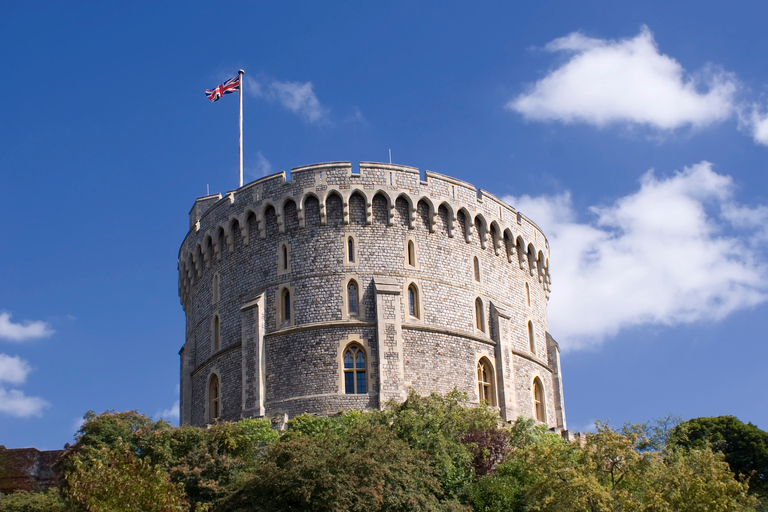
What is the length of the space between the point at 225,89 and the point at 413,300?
1523 cm

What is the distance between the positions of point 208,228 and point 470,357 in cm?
1296

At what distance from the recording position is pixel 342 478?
1223 inches

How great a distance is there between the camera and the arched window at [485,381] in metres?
44.7

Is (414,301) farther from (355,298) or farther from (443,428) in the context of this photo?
(443,428)

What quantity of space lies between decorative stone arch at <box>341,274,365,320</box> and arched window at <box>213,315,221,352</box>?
6291mm

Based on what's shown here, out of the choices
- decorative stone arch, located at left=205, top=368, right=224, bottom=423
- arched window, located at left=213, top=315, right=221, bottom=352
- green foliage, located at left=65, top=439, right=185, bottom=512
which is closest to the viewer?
green foliage, located at left=65, top=439, right=185, bottom=512

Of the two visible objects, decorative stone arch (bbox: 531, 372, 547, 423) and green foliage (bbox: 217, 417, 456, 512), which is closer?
green foliage (bbox: 217, 417, 456, 512)

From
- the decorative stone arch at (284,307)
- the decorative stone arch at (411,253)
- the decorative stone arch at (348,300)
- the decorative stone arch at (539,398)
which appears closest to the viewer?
the decorative stone arch at (348,300)

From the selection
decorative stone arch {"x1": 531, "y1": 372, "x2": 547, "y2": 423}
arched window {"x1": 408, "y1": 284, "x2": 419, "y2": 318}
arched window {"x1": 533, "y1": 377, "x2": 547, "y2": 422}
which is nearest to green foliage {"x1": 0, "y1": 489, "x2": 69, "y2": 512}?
arched window {"x1": 408, "y1": 284, "x2": 419, "y2": 318}

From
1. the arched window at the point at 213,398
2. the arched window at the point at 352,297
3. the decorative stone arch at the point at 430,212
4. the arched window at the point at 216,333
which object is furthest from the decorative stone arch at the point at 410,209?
the arched window at the point at 213,398

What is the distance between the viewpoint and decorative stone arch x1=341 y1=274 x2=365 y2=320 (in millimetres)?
43000

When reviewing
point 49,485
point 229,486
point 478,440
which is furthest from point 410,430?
point 49,485

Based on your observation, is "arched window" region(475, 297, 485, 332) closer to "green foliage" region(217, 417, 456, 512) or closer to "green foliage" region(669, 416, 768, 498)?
"green foliage" region(217, 417, 456, 512)

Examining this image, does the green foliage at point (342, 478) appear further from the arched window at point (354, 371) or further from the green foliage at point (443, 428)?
the arched window at point (354, 371)
